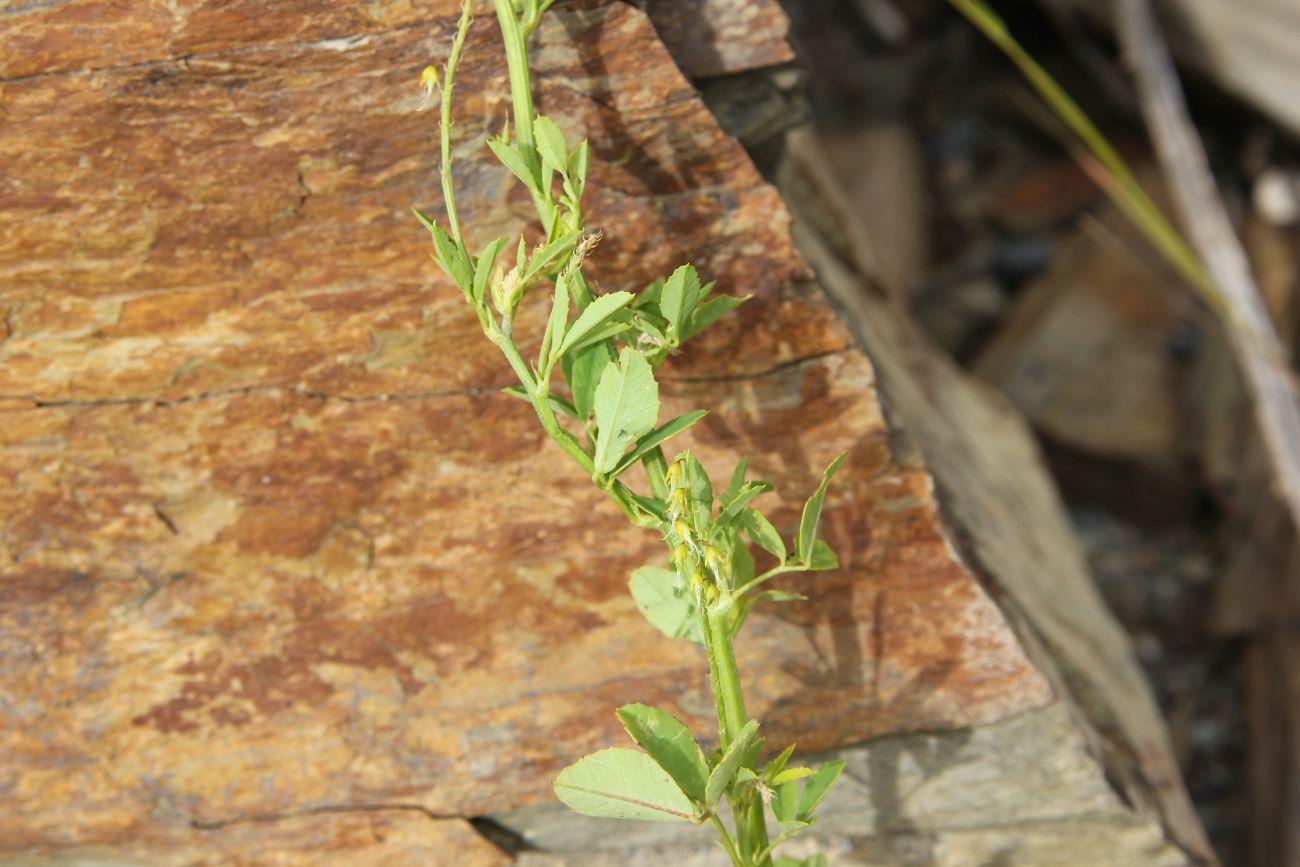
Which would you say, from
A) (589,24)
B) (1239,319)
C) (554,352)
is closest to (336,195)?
(589,24)

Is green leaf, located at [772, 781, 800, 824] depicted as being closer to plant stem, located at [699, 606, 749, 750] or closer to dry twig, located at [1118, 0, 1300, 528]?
plant stem, located at [699, 606, 749, 750]

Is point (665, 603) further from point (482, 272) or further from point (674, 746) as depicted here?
point (482, 272)

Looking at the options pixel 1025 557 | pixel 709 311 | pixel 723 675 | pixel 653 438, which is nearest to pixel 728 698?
pixel 723 675

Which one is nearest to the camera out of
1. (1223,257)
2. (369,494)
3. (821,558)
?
(821,558)

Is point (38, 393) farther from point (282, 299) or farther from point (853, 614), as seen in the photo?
point (853, 614)

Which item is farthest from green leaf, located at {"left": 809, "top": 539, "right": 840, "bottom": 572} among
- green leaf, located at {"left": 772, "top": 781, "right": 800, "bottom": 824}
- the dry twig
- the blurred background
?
the dry twig

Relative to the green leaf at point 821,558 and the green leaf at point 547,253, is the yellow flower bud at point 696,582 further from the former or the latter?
the green leaf at point 547,253
